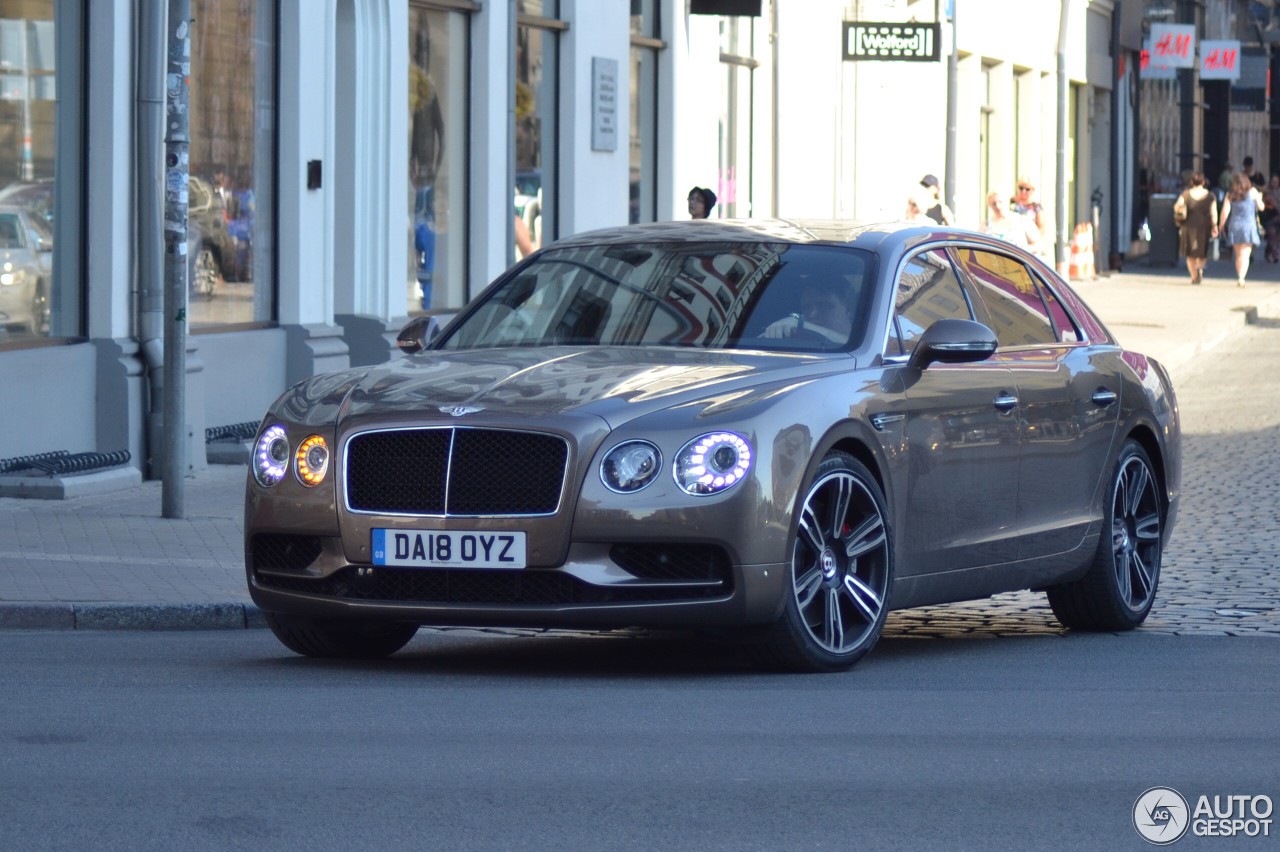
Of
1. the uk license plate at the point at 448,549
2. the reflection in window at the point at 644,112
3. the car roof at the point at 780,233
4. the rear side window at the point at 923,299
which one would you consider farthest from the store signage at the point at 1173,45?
the uk license plate at the point at 448,549


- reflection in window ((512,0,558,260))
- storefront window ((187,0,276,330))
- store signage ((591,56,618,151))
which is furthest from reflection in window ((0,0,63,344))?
store signage ((591,56,618,151))

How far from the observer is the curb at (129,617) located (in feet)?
30.6

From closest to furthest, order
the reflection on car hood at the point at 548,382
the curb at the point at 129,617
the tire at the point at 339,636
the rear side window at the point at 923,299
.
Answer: the reflection on car hood at the point at 548,382 < the tire at the point at 339,636 < the rear side window at the point at 923,299 < the curb at the point at 129,617

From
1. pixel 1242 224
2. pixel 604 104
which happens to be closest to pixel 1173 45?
pixel 1242 224

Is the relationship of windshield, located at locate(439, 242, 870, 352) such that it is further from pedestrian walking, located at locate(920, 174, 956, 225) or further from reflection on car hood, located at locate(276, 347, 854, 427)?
pedestrian walking, located at locate(920, 174, 956, 225)

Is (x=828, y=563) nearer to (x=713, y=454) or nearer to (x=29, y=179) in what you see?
(x=713, y=454)

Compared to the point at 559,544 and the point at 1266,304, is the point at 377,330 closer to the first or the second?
the point at 559,544

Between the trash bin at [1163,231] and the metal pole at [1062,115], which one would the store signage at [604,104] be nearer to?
the metal pole at [1062,115]

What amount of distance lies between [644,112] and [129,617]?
51.9ft

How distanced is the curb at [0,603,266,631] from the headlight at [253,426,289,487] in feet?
5.65

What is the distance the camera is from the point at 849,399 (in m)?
7.88

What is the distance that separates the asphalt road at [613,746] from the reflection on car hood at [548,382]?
0.86 m

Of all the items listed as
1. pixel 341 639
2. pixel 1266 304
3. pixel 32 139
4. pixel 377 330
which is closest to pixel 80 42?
pixel 32 139

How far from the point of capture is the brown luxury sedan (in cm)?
740
